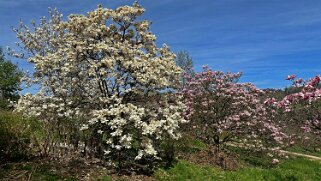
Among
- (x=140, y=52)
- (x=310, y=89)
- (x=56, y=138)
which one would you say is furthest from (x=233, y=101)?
(x=56, y=138)

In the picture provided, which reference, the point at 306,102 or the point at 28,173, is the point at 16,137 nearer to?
the point at 28,173

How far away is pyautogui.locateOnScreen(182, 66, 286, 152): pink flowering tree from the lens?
23.2 m

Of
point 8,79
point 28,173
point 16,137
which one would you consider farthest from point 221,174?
point 8,79

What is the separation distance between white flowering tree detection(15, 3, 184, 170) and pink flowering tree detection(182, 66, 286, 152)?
698cm

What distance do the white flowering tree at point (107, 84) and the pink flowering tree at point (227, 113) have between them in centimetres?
698

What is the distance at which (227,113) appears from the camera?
78.1ft

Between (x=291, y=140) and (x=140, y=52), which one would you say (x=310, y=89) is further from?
(x=291, y=140)

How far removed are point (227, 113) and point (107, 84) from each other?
1078 centimetres

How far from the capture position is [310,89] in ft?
50.7

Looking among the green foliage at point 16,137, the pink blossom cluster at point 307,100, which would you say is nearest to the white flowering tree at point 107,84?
the green foliage at point 16,137

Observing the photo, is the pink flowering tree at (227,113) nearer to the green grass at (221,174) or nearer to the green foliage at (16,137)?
the green grass at (221,174)

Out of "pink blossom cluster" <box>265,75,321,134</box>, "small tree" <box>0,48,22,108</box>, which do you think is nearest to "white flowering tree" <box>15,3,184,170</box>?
"pink blossom cluster" <box>265,75,321,134</box>

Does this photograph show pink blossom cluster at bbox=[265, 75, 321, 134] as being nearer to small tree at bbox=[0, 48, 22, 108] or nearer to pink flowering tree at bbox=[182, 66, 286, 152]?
pink flowering tree at bbox=[182, 66, 286, 152]

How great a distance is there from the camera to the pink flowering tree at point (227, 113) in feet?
76.3
